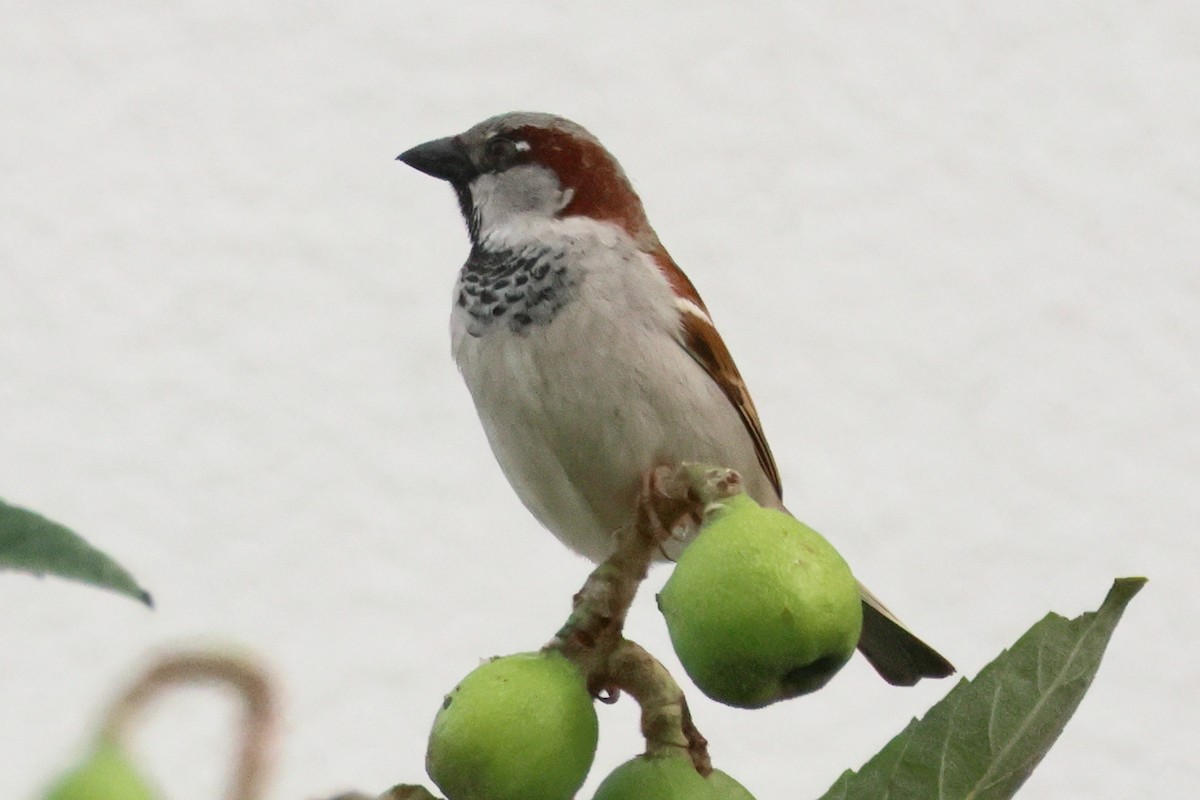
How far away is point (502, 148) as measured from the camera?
1.34m

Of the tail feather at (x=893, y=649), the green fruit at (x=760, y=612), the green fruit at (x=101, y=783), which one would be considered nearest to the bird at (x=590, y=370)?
the tail feather at (x=893, y=649)

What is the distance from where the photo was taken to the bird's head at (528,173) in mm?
1298

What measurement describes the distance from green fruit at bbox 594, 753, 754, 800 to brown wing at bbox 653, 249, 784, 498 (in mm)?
687

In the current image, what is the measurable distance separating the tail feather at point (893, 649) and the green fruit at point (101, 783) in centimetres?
91

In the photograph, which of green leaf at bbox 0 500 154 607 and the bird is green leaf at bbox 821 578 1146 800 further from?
the bird

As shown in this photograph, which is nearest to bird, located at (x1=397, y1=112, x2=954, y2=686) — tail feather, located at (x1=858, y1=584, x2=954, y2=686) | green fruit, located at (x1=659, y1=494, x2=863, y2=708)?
tail feather, located at (x1=858, y1=584, x2=954, y2=686)

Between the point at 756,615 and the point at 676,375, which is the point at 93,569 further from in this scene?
the point at 676,375

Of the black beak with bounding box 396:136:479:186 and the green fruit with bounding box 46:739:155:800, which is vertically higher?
the black beak with bounding box 396:136:479:186

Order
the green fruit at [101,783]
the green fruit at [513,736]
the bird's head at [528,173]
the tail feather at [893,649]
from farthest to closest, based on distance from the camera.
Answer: the bird's head at [528,173] → the tail feather at [893,649] → the green fruit at [513,736] → the green fruit at [101,783]

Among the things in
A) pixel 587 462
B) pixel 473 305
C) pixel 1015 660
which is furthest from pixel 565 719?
pixel 473 305

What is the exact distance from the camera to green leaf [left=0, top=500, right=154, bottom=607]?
328 mm

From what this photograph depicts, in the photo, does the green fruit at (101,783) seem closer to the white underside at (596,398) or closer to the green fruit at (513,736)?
the green fruit at (513,736)

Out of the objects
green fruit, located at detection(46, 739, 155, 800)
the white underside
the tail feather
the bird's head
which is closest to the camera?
green fruit, located at detection(46, 739, 155, 800)

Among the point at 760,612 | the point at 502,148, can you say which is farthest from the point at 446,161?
the point at 760,612
